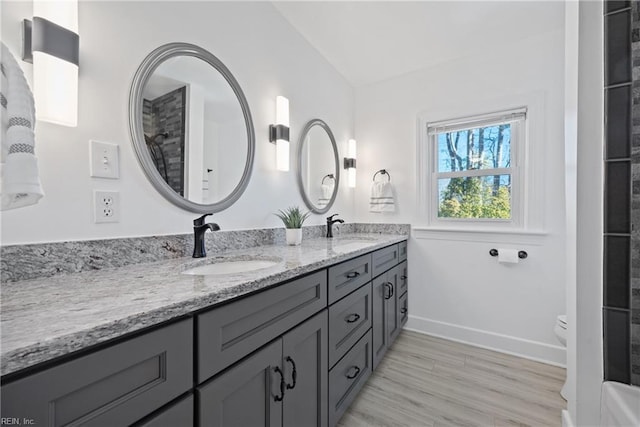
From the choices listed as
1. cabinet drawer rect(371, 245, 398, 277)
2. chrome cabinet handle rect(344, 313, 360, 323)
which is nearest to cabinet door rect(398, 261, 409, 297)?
cabinet drawer rect(371, 245, 398, 277)

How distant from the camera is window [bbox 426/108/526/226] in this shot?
7.20ft

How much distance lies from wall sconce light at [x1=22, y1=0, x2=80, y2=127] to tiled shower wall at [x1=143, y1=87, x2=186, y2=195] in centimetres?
27

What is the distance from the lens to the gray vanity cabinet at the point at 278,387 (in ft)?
2.39

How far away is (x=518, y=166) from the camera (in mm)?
2174

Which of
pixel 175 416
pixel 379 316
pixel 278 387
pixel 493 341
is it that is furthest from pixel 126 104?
pixel 493 341

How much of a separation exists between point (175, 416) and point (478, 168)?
258 centimetres

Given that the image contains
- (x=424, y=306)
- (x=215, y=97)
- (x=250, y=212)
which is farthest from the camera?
(x=424, y=306)

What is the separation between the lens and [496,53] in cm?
223

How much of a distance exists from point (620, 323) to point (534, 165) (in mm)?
1637

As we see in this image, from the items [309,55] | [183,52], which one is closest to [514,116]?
[309,55]

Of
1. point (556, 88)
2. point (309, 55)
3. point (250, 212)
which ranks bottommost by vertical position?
point (250, 212)

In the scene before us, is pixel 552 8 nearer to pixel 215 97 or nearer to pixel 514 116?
pixel 514 116

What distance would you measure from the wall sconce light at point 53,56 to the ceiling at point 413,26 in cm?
135

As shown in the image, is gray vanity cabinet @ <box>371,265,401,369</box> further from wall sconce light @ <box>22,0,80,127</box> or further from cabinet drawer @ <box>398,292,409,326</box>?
wall sconce light @ <box>22,0,80,127</box>
